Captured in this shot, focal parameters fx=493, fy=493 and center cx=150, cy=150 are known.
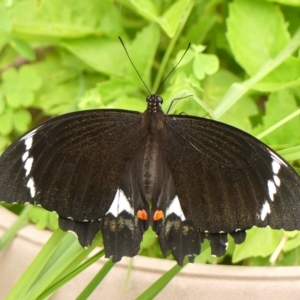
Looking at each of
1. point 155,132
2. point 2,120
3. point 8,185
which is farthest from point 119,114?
point 2,120

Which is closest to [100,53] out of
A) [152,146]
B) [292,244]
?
[152,146]

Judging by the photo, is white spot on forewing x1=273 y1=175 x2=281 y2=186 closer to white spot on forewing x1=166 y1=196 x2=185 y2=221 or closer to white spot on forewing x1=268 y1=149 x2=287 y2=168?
white spot on forewing x1=268 y1=149 x2=287 y2=168

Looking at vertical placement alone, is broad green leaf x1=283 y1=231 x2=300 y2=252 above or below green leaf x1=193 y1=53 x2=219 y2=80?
below

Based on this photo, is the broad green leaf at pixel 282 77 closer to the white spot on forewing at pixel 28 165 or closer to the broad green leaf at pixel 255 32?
the broad green leaf at pixel 255 32

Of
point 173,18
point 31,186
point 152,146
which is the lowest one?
point 31,186

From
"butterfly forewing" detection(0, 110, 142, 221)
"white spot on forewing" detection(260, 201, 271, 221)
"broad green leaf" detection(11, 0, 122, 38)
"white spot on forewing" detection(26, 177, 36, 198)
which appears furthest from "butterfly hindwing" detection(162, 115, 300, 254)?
"broad green leaf" detection(11, 0, 122, 38)

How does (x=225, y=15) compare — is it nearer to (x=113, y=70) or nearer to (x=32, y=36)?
(x=113, y=70)

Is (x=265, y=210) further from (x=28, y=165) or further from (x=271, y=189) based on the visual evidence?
(x=28, y=165)
